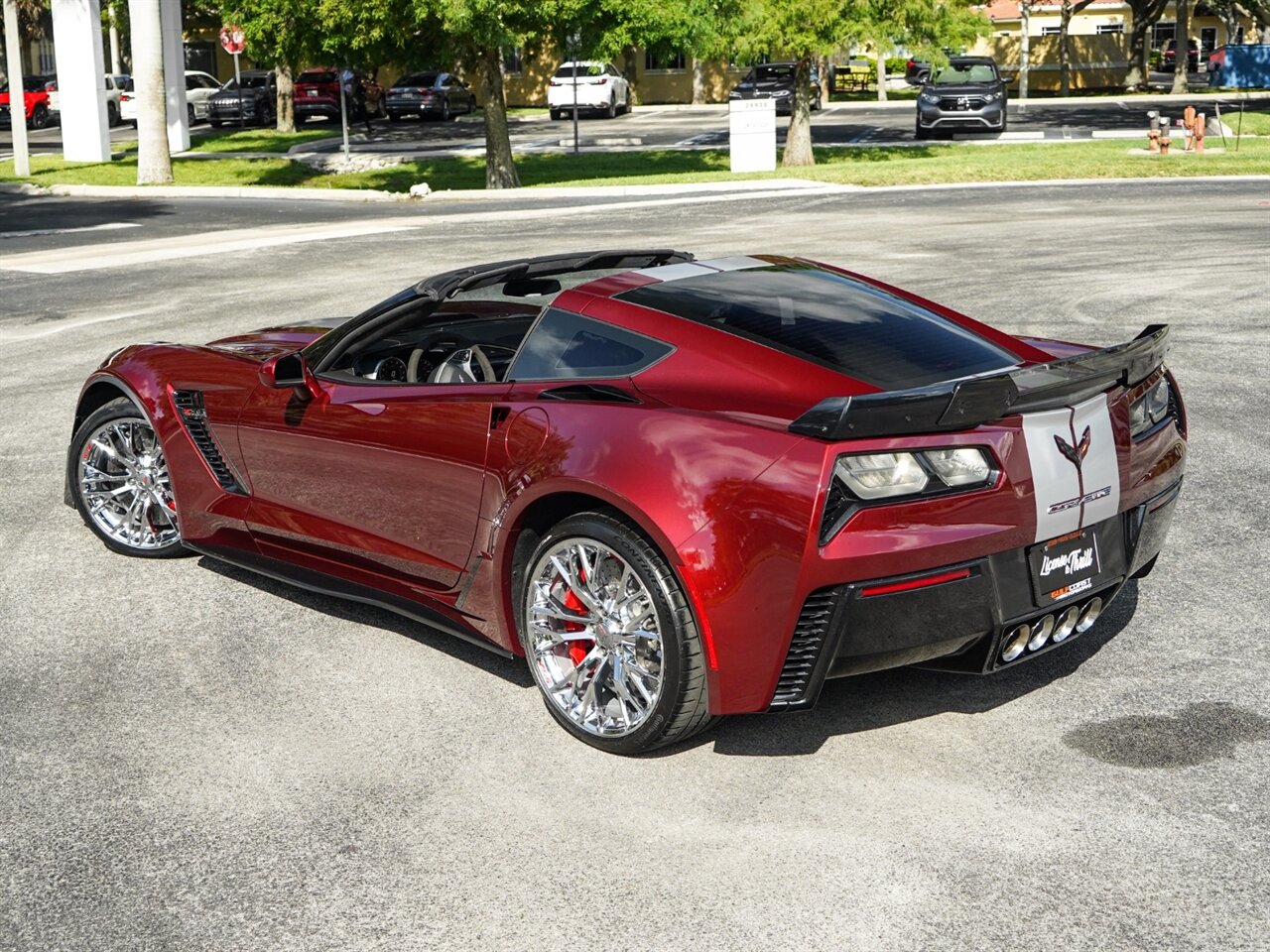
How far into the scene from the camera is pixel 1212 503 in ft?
24.7

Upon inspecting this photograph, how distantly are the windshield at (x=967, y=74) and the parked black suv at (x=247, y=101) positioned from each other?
24.5 meters

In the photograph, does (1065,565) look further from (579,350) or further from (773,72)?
(773,72)

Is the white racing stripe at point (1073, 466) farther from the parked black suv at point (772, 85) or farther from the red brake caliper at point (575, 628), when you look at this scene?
the parked black suv at point (772, 85)

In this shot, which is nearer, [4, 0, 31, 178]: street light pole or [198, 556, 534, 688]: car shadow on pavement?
[198, 556, 534, 688]: car shadow on pavement

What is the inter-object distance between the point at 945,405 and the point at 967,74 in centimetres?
3949

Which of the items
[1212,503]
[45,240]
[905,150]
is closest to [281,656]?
[1212,503]

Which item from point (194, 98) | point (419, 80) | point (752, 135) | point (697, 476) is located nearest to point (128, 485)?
point (697, 476)

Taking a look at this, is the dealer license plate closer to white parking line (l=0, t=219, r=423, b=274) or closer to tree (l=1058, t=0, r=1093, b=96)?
white parking line (l=0, t=219, r=423, b=274)

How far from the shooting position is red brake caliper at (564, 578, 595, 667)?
4.96 metres

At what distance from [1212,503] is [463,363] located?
3854 mm

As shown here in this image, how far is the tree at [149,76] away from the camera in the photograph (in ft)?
102

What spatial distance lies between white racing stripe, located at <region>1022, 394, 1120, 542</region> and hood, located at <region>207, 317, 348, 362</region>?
11.2 feet

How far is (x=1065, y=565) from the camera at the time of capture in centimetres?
471

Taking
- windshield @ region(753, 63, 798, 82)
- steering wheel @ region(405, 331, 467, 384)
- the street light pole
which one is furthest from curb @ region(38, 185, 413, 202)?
windshield @ region(753, 63, 798, 82)
